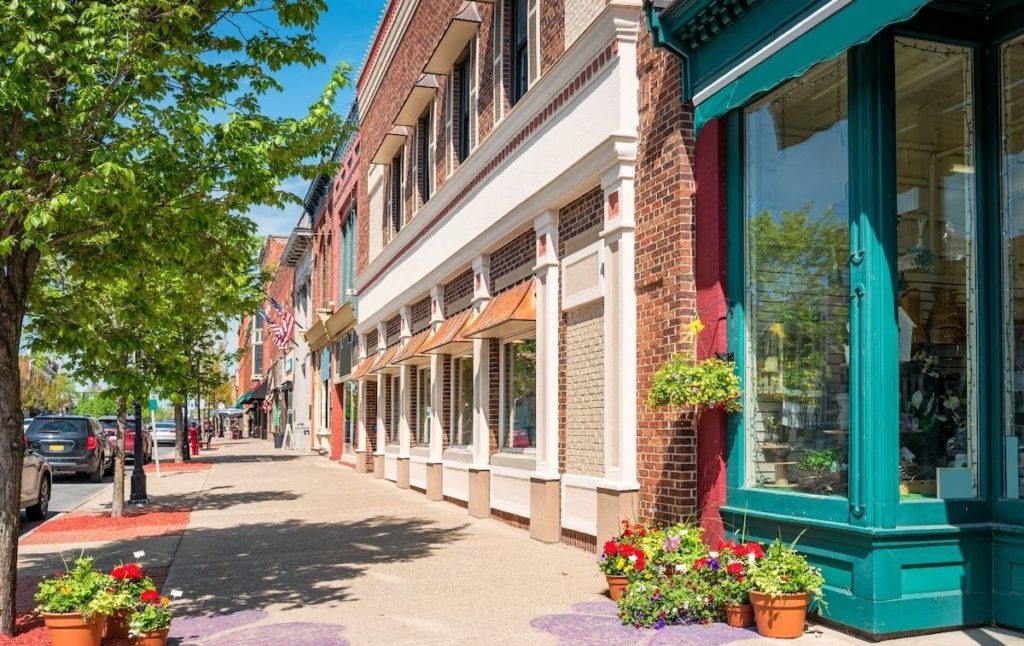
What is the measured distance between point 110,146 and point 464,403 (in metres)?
10.7

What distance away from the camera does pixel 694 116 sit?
907cm

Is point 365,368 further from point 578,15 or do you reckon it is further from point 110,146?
point 110,146

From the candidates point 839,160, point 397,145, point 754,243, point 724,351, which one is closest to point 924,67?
point 839,160

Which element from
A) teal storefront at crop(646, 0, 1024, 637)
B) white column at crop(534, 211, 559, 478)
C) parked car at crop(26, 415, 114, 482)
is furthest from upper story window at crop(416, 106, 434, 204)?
teal storefront at crop(646, 0, 1024, 637)

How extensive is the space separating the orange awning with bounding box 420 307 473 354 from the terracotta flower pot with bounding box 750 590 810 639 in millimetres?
9092

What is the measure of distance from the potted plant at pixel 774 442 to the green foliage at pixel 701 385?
30cm

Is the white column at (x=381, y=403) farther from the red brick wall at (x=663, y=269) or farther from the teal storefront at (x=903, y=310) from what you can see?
the teal storefront at (x=903, y=310)

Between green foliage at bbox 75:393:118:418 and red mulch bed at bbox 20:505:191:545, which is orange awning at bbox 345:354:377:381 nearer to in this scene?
green foliage at bbox 75:393:118:418

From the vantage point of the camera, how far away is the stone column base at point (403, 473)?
21.5 meters

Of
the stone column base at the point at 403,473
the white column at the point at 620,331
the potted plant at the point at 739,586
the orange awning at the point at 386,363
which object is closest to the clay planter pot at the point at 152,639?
the potted plant at the point at 739,586

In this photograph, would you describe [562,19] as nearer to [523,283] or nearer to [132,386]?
[523,283]

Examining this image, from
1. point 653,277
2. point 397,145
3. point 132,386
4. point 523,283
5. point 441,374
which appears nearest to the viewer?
point 653,277

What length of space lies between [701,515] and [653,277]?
2324 mm

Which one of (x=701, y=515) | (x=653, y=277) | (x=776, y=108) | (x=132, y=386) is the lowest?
(x=701, y=515)
